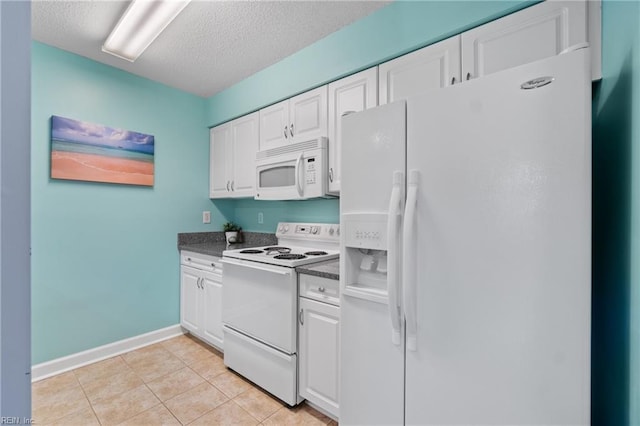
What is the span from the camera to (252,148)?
105 inches

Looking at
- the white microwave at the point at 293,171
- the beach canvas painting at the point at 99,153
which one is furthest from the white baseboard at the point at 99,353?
the white microwave at the point at 293,171

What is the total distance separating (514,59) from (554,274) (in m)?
1.07

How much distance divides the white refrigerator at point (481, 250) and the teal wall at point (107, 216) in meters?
2.29

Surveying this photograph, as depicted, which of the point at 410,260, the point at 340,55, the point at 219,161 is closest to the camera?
the point at 410,260

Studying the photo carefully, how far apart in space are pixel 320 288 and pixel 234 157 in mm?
1776

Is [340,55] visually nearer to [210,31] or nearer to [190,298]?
[210,31]

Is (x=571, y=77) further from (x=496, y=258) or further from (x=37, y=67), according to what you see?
(x=37, y=67)

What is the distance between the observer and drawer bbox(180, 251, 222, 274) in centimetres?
243

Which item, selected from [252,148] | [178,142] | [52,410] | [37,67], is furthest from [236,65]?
[52,410]

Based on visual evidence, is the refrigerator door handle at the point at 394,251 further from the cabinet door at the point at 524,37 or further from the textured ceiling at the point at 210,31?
the textured ceiling at the point at 210,31

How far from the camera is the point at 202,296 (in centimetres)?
262

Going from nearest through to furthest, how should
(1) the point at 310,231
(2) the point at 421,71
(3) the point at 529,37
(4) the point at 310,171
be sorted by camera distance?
(3) the point at 529,37 < (2) the point at 421,71 < (4) the point at 310,171 < (1) the point at 310,231

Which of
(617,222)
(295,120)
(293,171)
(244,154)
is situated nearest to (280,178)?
(293,171)

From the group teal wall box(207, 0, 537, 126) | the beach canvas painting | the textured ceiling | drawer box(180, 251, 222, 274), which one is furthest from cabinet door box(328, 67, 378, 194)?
the beach canvas painting
